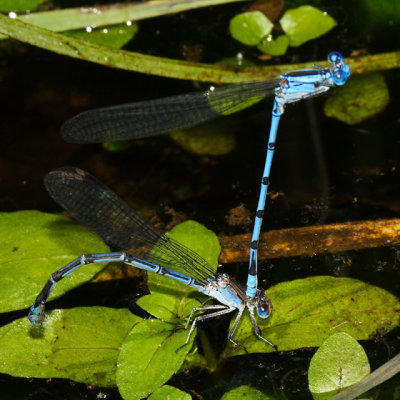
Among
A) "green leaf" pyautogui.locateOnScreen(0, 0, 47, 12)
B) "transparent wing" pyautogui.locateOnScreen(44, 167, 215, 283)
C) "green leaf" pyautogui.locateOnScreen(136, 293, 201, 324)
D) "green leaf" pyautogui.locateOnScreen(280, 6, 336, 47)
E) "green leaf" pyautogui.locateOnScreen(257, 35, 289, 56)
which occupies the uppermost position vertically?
"green leaf" pyautogui.locateOnScreen(0, 0, 47, 12)

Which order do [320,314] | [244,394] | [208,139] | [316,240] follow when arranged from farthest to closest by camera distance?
1. [208,139]
2. [316,240]
3. [320,314]
4. [244,394]

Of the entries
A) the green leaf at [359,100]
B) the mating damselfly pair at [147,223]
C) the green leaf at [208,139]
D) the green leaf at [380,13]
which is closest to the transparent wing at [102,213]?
the mating damselfly pair at [147,223]

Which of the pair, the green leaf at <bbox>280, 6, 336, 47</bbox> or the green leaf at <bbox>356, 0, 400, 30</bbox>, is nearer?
the green leaf at <bbox>280, 6, 336, 47</bbox>

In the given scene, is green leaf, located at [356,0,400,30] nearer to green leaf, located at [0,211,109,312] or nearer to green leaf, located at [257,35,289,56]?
green leaf, located at [257,35,289,56]

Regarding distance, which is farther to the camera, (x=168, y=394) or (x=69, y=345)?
(x=69, y=345)

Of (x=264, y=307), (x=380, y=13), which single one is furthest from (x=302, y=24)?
(x=264, y=307)

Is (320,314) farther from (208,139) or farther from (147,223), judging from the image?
(208,139)

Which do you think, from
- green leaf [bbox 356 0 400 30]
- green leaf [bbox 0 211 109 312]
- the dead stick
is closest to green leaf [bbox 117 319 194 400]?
green leaf [bbox 0 211 109 312]

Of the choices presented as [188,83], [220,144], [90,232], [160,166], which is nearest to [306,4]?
[188,83]
